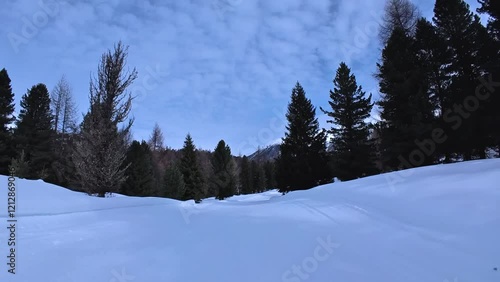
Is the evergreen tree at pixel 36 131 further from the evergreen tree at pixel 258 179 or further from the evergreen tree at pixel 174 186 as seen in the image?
the evergreen tree at pixel 258 179

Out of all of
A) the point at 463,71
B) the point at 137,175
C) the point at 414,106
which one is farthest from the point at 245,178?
the point at 463,71

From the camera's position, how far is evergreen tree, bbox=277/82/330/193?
81.8ft

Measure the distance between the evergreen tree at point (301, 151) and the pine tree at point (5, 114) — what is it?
25.5m

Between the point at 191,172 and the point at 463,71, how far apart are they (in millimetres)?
28156

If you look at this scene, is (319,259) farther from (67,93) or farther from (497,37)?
(67,93)

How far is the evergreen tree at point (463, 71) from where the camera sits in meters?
16.7

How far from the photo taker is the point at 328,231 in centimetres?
481

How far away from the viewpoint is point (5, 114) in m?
27.9

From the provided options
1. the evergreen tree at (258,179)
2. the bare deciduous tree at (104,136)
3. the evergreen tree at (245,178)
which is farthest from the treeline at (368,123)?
the evergreen tree at (258,179)

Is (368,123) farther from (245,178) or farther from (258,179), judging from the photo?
(258,179)

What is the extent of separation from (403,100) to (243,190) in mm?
41953

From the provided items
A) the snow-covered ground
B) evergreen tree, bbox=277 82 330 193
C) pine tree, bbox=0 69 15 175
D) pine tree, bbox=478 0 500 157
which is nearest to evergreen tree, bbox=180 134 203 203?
evergreen tree, bbox=277 82 330 193

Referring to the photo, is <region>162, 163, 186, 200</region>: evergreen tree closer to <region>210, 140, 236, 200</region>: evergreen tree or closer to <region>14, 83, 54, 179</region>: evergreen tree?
<region>210, 140, 236, 200</region>: evergreen tree

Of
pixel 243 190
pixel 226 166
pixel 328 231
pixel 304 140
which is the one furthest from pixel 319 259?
pixel 243 190
